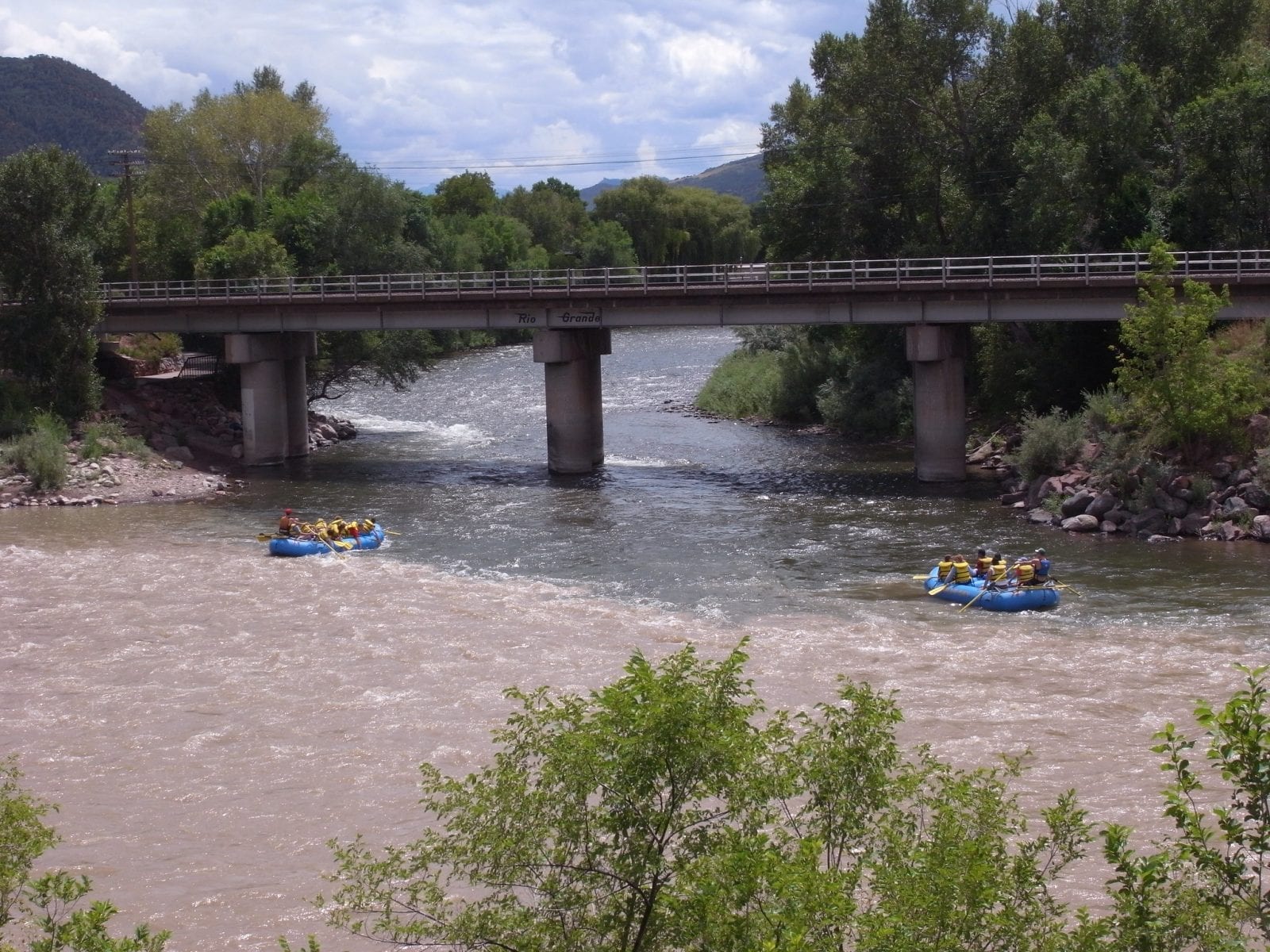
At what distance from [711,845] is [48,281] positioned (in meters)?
48.1

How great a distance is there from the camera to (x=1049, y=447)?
141 feet

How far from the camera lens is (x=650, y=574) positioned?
34.4m

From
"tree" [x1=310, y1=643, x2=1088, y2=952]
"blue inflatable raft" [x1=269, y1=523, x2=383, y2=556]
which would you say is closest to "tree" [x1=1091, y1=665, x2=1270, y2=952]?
"tree" [x1=310, y1=643, x2=1088, y2=952]

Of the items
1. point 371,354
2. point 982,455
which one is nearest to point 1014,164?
point 982,455

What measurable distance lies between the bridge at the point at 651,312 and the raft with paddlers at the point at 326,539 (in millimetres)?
13844

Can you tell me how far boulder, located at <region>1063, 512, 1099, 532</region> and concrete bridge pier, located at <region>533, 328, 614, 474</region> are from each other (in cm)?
1907

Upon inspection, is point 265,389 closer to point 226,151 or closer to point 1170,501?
point 1170,501

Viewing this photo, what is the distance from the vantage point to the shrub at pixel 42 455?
47188 millimetres

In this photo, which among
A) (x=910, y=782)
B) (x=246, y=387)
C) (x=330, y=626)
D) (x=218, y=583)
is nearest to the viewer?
(x=910, y=782)

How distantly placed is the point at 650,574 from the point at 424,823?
15.7m

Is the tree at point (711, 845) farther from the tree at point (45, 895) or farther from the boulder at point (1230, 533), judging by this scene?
the boulder at point (1230, 533)

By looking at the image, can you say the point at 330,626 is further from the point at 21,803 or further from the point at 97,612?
the point at 21,803

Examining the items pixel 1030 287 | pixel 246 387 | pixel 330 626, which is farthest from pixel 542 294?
pixel 330 626

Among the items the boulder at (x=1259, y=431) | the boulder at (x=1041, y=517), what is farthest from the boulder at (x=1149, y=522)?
the boulder at (x=1259, y=431)
